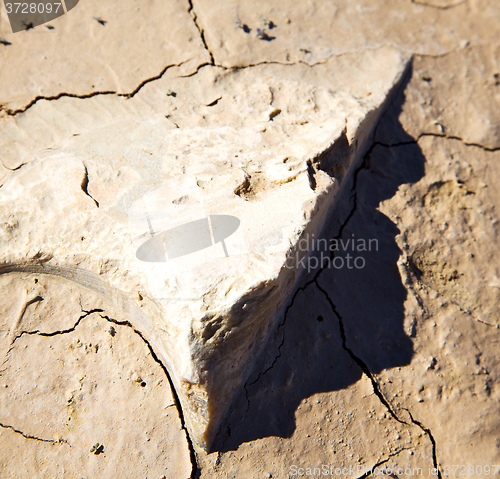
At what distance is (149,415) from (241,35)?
3173 millimetres

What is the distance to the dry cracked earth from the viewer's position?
82.3 inches

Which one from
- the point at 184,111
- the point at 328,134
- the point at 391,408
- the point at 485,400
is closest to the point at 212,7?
the point at 184,111

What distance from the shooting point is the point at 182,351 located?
→ 1.68m

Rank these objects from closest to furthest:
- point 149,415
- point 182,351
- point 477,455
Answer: point 182,351
point 149,415
point 477,455

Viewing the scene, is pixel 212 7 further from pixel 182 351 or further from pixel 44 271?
pixel 182 351
